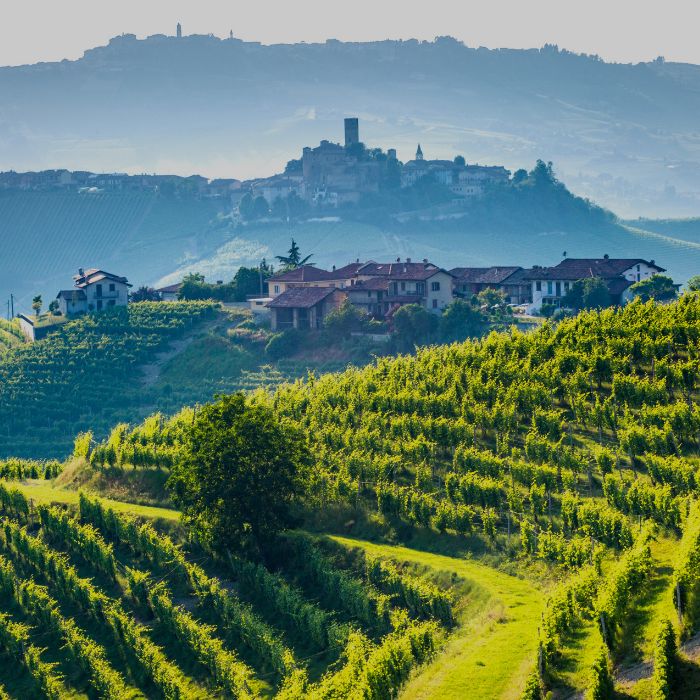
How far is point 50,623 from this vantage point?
48.4m

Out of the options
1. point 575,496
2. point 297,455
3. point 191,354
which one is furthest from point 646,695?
point 191,354

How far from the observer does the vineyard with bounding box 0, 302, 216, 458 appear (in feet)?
354

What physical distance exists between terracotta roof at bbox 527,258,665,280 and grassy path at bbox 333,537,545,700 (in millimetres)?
75897

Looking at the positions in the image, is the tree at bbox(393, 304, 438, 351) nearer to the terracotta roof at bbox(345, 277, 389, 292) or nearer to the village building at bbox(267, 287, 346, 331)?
the terracotta roof at bbox(345, 277, 389, 292)

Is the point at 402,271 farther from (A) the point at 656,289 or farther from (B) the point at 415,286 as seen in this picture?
(A) the point at 656,289

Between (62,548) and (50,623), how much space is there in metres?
7.10

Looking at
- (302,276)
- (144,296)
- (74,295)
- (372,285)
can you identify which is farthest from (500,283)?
(74,295)

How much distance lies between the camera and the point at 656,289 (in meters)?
108

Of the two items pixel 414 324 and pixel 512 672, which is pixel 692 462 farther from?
pixel 414 324

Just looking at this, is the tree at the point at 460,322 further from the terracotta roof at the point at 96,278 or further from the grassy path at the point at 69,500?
the grassy path at the point at 69,500

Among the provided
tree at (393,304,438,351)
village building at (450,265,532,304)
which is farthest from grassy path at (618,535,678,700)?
village building at (450,265,532,304)

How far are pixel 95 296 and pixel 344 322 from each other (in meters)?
32.4

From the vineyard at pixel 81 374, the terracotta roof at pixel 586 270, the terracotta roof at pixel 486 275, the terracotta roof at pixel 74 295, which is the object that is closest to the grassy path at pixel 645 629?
the vineyard at pixel 81 374

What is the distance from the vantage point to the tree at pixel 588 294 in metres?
111
